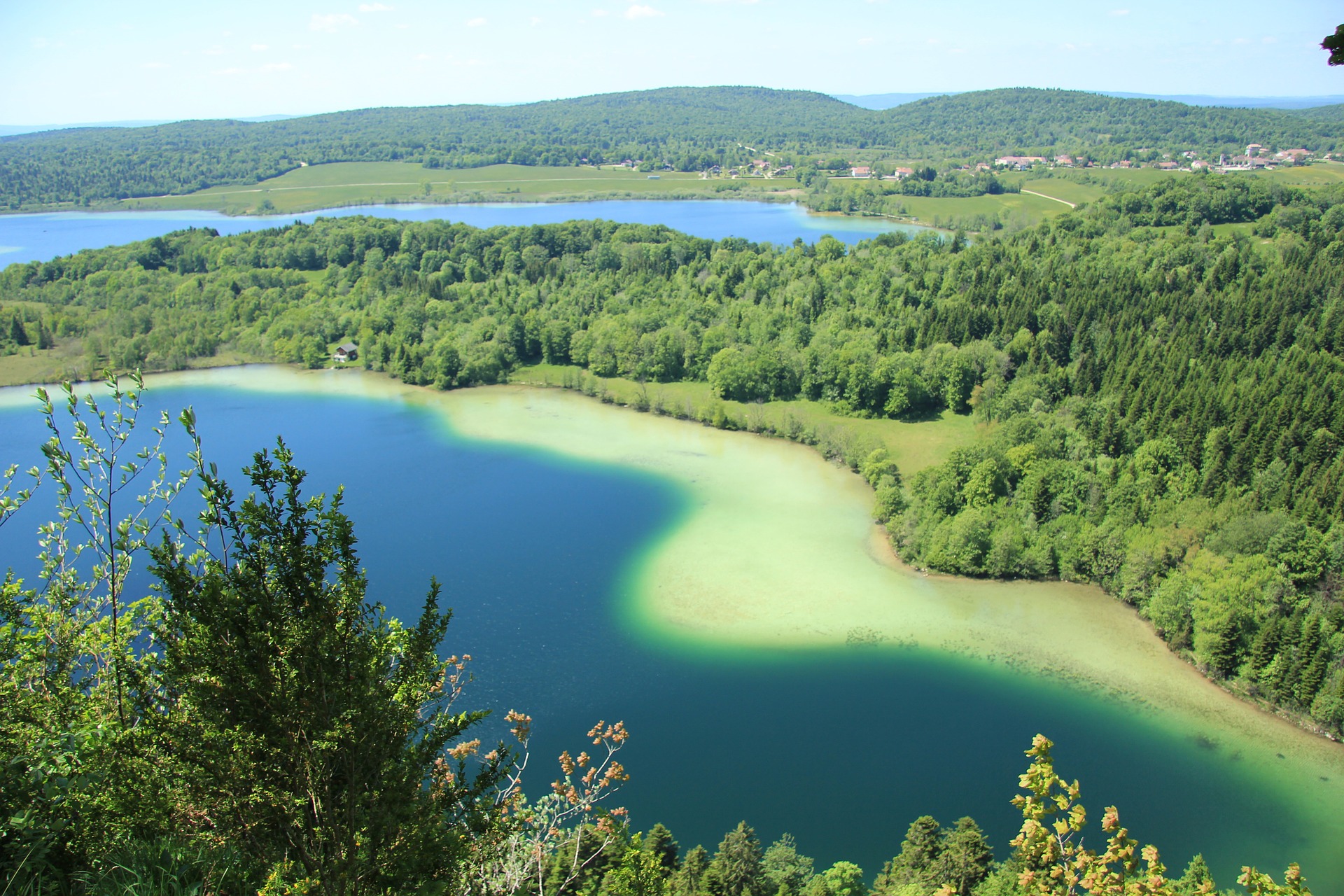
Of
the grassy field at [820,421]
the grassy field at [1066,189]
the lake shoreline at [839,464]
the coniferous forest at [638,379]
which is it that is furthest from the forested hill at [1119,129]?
the lake shoreline at [839,464]

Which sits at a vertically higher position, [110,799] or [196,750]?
[196,750]

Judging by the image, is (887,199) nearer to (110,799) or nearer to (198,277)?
(198,277)

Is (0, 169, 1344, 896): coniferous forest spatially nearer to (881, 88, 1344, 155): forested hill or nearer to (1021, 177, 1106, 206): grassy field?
(1021, 177, 1106, 206): grassy field

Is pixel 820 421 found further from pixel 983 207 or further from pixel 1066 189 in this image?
pixel 1066 189

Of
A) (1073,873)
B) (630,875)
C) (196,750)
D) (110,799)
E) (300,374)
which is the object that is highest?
(196,750)

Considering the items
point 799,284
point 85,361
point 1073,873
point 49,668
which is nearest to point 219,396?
point 85,361

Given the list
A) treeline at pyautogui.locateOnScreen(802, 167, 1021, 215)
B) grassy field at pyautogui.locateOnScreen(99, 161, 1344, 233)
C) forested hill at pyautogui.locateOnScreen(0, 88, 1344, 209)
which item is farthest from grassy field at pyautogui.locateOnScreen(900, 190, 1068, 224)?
forested hill at pyautogui.locateOnScreen(0, 88, 1344, 209)
